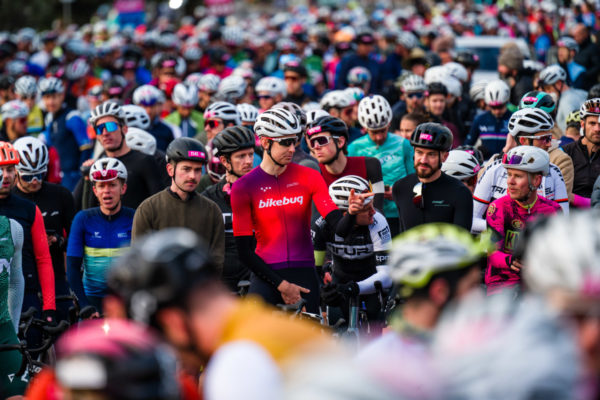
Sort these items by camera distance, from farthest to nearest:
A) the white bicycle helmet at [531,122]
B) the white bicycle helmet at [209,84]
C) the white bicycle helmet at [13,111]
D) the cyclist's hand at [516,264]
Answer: the white bicycle helmet at [209,84], the white bicycle helmet at [13,111], the white bicycle helmet at [531,122], the cyclist's hand at [516,264]

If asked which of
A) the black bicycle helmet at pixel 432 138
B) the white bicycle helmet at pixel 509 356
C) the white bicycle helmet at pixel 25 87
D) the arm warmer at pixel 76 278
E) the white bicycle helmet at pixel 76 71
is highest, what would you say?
the white bicycle helmet at pixel 76 71

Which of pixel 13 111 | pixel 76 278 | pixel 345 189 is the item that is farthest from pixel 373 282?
pixel 13 111

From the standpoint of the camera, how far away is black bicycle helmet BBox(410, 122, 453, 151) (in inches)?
328

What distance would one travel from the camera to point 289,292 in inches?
301

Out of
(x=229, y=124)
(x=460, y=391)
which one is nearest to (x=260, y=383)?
(x=460, y=391)

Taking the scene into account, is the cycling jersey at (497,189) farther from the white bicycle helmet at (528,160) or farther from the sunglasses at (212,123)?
the sunglasses at (212,123)

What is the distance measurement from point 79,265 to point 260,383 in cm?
550

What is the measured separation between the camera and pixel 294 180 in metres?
8.02

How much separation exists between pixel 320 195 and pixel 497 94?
5609mm

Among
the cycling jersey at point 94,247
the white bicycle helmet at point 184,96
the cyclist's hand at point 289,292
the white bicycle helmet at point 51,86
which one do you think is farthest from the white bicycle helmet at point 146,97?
the cyclist's hand at point 289,292

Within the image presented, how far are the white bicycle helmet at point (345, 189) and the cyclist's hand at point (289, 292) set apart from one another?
0.91m

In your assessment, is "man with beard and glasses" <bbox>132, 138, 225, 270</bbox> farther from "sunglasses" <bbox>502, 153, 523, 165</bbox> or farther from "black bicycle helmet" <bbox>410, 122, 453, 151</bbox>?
"sunglasses" <bbox>502, 153, 523, 165</bbox>

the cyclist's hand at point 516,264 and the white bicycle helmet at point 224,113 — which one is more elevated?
the white bicycle helmet at point 224,113

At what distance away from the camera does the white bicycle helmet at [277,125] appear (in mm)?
8039
